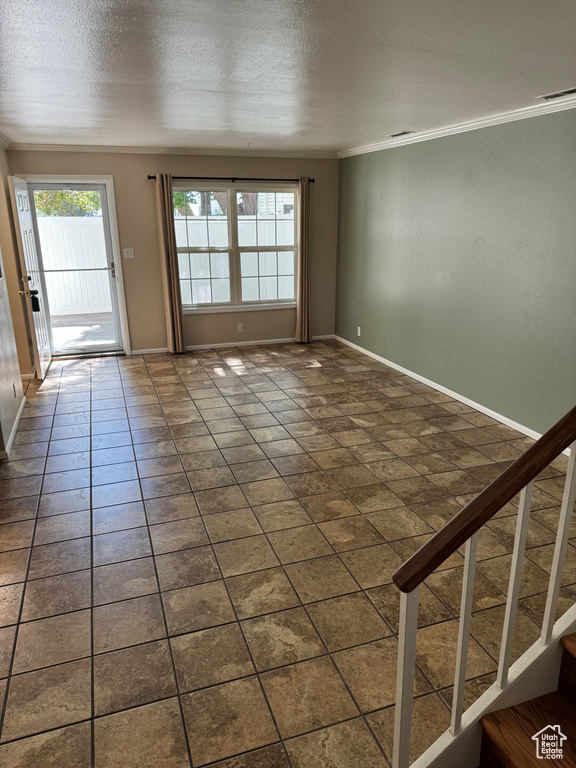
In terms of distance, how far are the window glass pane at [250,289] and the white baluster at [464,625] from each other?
623 centimetres

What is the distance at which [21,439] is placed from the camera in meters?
4.38

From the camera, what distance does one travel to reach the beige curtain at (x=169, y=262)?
646 cm

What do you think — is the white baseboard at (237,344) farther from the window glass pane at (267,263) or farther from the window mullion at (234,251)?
the window glass pane at (267,263)

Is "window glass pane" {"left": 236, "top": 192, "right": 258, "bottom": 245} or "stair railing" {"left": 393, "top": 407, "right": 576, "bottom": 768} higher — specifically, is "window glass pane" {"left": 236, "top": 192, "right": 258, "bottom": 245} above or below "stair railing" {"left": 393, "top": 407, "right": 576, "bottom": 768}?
above

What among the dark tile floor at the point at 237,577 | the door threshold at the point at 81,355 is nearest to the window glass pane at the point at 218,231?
the door threshold at the point at 81,355

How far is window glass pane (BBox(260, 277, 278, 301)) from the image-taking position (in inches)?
291

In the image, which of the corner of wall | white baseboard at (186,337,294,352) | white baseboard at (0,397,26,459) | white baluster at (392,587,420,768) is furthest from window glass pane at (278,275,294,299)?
white baluster at (392,587,420,768)

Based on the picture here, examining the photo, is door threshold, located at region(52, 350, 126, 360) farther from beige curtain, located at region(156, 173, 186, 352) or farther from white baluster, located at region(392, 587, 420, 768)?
white baluster, located at region(392, 587, 420, 768)

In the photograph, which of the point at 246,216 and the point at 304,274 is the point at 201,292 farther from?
the point at 304,274

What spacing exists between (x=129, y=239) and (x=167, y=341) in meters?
1.32

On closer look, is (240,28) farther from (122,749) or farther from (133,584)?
(122,749)

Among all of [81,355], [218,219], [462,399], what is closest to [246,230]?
[218,219]

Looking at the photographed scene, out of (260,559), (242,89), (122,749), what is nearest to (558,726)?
(122,749)
